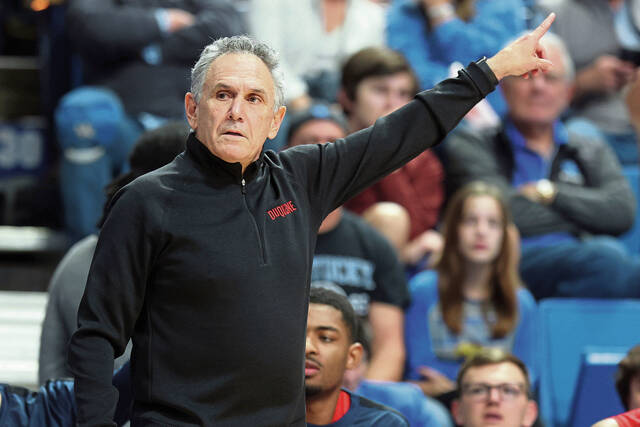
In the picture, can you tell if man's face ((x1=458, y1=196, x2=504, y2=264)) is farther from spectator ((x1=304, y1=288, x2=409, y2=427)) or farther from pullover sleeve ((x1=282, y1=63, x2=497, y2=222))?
pullover sleeve ((x1=282, y1=63, x2=497, y2=222))

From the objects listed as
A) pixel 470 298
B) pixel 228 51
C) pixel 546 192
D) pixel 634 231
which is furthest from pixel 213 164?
pixel 634 231

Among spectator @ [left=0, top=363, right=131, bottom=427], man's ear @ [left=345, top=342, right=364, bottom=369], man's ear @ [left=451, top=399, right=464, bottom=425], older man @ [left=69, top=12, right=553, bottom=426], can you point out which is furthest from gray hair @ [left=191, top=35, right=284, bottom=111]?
man's ear @ [left=451, top=399, right=464, bottom=425]

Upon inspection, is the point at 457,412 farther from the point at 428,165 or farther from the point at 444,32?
the point at 444,32

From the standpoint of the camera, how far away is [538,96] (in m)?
4.29

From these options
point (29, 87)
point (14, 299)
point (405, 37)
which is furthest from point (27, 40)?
point (405, 37)

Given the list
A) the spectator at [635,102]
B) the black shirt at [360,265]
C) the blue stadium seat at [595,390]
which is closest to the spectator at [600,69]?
the black shirt at [360,265]

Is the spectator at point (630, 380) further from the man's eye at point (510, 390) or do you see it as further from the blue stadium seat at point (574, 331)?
the blue stadium seat at point (574, 331)

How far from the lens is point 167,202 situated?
1.71 m

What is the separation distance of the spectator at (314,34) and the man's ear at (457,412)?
196 cm

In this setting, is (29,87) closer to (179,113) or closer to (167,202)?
(179,113)

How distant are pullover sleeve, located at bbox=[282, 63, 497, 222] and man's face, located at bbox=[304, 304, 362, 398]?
477 millimetres

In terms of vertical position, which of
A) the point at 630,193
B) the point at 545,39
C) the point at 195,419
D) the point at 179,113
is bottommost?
the point at 195,419

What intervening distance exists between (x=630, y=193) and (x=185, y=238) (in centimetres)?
296

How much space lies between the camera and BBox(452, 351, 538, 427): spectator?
9.63 ft
